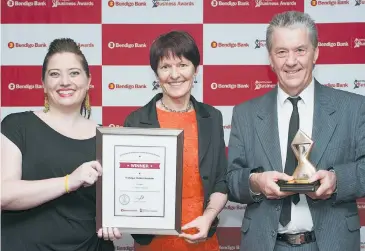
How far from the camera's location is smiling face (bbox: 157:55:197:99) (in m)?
2.39

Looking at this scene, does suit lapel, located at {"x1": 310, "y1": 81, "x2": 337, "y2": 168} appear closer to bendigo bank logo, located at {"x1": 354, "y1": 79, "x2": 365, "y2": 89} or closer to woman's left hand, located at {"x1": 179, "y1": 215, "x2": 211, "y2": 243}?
woman's left hand, located at {"x1": 179, "y1": 215, "x2": 211, "y2": 243}

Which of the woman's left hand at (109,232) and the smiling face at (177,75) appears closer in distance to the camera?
the woman's left hand at (109,232)

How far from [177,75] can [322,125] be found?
26.0 inches

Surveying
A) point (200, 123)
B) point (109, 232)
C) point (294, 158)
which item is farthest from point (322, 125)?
point (109, 232)

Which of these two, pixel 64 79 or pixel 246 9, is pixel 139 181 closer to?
pixel 64 79

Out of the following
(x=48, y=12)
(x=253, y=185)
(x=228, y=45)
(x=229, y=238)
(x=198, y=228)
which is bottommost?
(x=229, y=238)

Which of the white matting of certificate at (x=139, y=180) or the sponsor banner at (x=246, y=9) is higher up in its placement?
the sponsor banner at (x=246, y=9)

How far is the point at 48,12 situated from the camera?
326 cm

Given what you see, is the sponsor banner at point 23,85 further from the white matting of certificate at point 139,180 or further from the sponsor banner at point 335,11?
the sponsor banner at point 335,11

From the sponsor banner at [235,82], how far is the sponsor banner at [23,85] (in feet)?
2.25

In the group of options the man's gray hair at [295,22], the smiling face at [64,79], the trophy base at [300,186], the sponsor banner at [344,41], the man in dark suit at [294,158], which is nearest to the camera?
the trophy base at [300,186]

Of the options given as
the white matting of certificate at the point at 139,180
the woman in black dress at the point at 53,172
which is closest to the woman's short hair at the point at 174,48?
the woman in black dress at the point at 53,172

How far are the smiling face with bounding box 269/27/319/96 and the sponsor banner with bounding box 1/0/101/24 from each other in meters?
1.41

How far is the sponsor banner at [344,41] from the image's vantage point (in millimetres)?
3250
